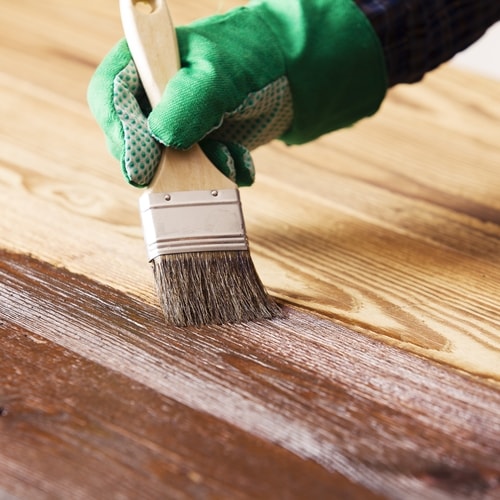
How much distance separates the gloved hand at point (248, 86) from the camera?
2.83 ft

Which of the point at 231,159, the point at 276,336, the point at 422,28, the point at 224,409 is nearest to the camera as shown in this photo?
the point at 224,409

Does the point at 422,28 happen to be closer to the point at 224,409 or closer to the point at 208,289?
the point at 208,289

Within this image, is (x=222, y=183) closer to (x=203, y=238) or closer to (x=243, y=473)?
(x=203, y=238)

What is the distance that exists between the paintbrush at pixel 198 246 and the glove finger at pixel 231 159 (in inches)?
1.2

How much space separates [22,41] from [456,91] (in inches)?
30.6

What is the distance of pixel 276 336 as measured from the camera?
2.67 ft

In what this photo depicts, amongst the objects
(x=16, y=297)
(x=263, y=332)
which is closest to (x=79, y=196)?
(x=16, y=297)

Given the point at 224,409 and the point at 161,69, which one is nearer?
the point at 224,409

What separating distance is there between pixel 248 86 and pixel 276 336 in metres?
0.28

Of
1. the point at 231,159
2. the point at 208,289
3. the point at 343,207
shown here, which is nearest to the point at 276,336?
the point at 208,289

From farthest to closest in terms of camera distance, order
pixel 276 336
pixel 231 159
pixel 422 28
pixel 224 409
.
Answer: pixel 422 28
pixel 231 159
pixel 276 336
pixel 224 409

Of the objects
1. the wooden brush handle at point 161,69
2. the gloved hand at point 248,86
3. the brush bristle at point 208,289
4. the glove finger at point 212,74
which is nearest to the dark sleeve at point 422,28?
the gloved hand at point 248,86

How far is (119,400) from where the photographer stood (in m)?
0.69

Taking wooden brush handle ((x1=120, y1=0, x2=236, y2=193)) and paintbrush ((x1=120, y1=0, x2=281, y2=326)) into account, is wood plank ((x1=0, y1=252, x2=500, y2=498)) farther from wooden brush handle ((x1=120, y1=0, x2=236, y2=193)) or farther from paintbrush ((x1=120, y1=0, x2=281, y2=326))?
wooden brush handle ((x1=120, y1=0, x2=236, y2=193))
